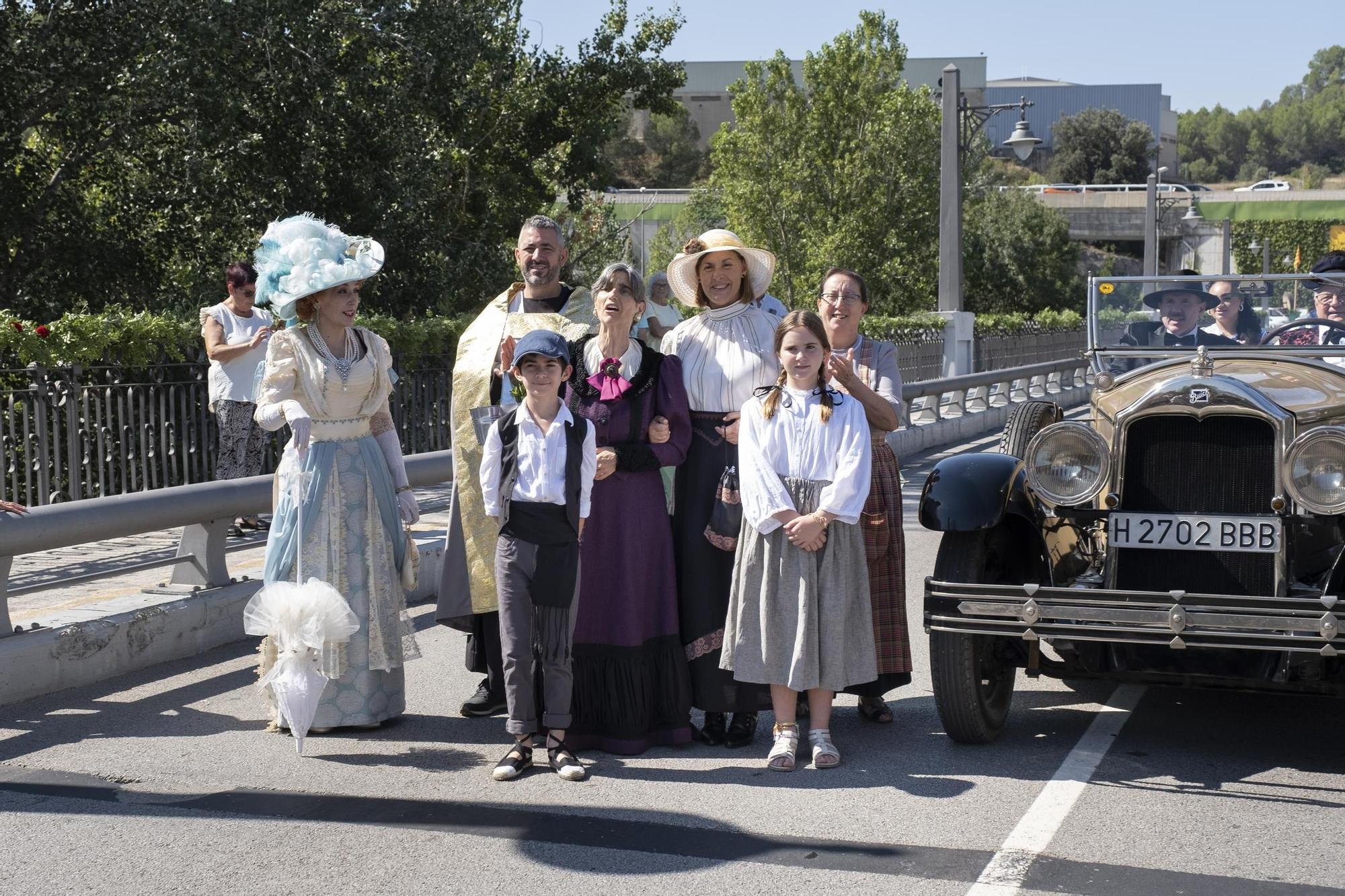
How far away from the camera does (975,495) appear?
5.80 meters

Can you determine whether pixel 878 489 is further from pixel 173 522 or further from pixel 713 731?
pixel 173 522

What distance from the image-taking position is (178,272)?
1664 centimetres

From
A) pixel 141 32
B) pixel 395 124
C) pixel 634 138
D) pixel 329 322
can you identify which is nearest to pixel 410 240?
pixel 395 124

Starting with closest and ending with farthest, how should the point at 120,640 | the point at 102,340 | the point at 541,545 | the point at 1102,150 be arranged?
the point at 541,545 < the point at 120,640 < the point at 102,340 < the point at 1102,150

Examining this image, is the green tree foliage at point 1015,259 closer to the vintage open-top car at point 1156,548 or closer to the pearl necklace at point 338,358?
the vintage open-top car at point 1156,548

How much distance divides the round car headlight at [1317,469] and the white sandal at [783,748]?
205 cm

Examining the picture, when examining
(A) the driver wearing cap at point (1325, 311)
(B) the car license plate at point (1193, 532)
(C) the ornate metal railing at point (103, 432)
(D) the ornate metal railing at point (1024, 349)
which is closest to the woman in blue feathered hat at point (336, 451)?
(B) the car license plate at point (1193, 532)

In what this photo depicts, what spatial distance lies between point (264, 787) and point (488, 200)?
53.2ft

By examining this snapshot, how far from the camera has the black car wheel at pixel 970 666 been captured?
18.4ft

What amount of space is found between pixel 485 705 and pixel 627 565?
109 cm

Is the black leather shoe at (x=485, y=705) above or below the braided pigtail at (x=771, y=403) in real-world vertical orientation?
below

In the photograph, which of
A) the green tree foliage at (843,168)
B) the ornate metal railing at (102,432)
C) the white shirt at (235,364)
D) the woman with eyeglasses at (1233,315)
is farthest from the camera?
the green tree foliage at (843,168)

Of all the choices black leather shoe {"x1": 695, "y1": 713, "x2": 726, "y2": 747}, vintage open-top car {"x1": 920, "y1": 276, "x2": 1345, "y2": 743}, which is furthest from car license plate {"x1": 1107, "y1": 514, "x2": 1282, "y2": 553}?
black leather shoe {"x1": 695, "y1": 713, "x2": 726, "y2": 747}

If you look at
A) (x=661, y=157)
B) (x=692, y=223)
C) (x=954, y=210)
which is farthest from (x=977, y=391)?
(x=661, y=157)
